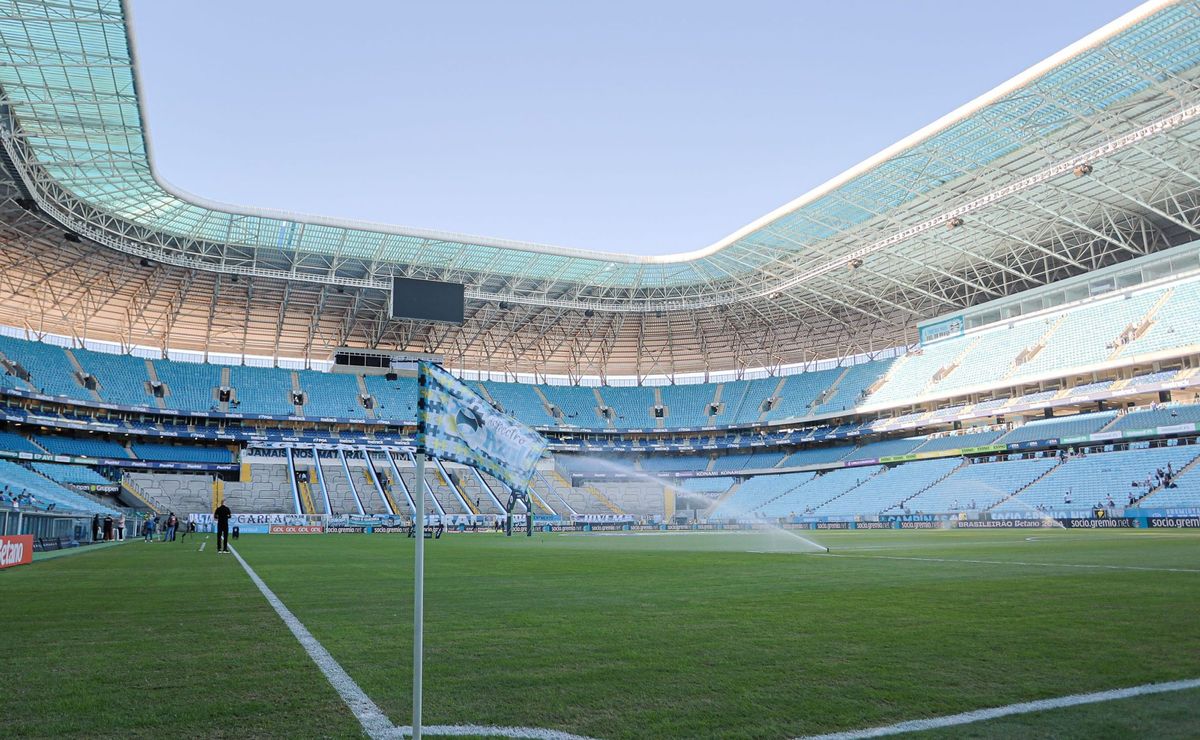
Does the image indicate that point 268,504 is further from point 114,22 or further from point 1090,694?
point 1090,694

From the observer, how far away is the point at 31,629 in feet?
29.3

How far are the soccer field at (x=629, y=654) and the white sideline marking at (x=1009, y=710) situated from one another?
91 millimetres

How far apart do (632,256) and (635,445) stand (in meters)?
26.3

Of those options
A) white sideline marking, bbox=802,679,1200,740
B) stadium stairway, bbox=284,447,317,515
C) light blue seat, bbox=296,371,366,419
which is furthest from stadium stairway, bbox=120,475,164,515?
white sideline marking, bbox=802,679,1200,740

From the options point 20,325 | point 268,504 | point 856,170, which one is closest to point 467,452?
point 856,170

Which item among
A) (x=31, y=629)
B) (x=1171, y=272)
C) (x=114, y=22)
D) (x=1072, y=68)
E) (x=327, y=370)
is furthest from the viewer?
(x=327, y=370)

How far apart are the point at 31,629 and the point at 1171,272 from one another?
61.7m

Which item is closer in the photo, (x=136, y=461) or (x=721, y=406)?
(x=136, y=461)

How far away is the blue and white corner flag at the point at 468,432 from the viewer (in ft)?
16.5

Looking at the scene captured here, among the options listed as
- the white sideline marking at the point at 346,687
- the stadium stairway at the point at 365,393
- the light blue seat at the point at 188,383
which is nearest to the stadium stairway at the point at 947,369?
the stadium stairway at the point at 365,393

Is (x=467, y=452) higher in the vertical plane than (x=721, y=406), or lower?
lower

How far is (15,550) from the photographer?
20938 millimetres

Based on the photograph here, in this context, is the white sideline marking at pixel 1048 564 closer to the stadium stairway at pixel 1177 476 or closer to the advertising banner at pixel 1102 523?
the advertising banner at pixel 1102 523

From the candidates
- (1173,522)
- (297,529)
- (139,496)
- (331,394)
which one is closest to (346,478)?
(297,529)
